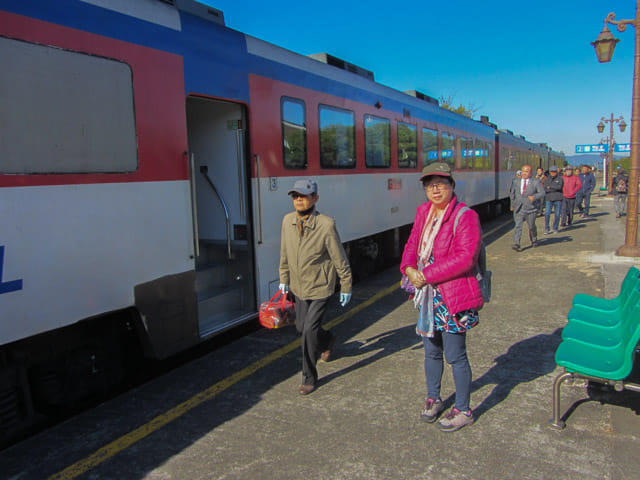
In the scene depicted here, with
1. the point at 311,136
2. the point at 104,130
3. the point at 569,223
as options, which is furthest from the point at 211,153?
the point at 569,223

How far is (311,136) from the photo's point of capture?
6281 mm

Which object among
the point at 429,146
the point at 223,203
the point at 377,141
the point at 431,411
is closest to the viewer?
the point at 431,411

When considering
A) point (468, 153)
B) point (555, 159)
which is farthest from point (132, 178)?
point (555, 159)

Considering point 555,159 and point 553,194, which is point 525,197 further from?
point 555,159

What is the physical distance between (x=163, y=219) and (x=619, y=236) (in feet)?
39.3

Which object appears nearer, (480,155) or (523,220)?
(523,220)

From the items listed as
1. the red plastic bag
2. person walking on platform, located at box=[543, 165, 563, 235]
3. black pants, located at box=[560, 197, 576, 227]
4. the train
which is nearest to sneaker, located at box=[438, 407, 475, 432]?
the red plastic bag

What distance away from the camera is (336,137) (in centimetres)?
694

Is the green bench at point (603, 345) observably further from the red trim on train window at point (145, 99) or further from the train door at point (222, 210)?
the red trim on train window at point (145, 99)

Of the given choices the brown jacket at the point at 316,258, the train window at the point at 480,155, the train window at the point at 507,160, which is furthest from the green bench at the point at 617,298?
the train window at the point at 507,160

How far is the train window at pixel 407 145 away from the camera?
9094mm

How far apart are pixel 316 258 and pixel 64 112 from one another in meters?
2.08

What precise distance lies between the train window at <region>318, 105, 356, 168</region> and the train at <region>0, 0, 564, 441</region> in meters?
0.04

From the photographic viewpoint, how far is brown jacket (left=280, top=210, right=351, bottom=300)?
4.09 metres
